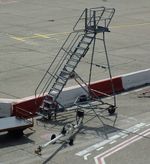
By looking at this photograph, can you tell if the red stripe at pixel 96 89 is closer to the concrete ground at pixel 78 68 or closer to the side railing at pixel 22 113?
the side railing at pixel 22 113

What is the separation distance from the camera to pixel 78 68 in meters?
23.2

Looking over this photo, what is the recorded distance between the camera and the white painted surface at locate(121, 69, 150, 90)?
20.1 metres

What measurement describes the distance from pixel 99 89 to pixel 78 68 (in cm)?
452

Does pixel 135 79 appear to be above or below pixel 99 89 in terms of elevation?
above

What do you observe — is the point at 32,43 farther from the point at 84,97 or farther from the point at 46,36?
the point at 84,97

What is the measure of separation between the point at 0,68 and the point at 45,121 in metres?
7.67

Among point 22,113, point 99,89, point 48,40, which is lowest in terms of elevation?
point 22,113

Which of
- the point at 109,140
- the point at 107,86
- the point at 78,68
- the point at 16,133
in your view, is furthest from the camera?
the point at 78,68

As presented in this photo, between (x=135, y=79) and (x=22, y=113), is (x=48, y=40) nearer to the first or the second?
(x=135, y=79)

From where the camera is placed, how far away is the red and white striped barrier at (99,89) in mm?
16500

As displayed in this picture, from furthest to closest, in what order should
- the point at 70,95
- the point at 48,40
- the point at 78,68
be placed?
the point at 48,40 → the point at 78,68 → the point at 70,95

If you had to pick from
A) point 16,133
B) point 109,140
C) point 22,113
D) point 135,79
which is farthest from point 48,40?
point 109,140

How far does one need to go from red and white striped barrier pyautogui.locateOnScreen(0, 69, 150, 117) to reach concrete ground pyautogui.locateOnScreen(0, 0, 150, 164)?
0.64 meters

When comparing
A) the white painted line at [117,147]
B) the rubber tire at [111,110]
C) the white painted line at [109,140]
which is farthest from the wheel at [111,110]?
the white painted line at [117,147]
